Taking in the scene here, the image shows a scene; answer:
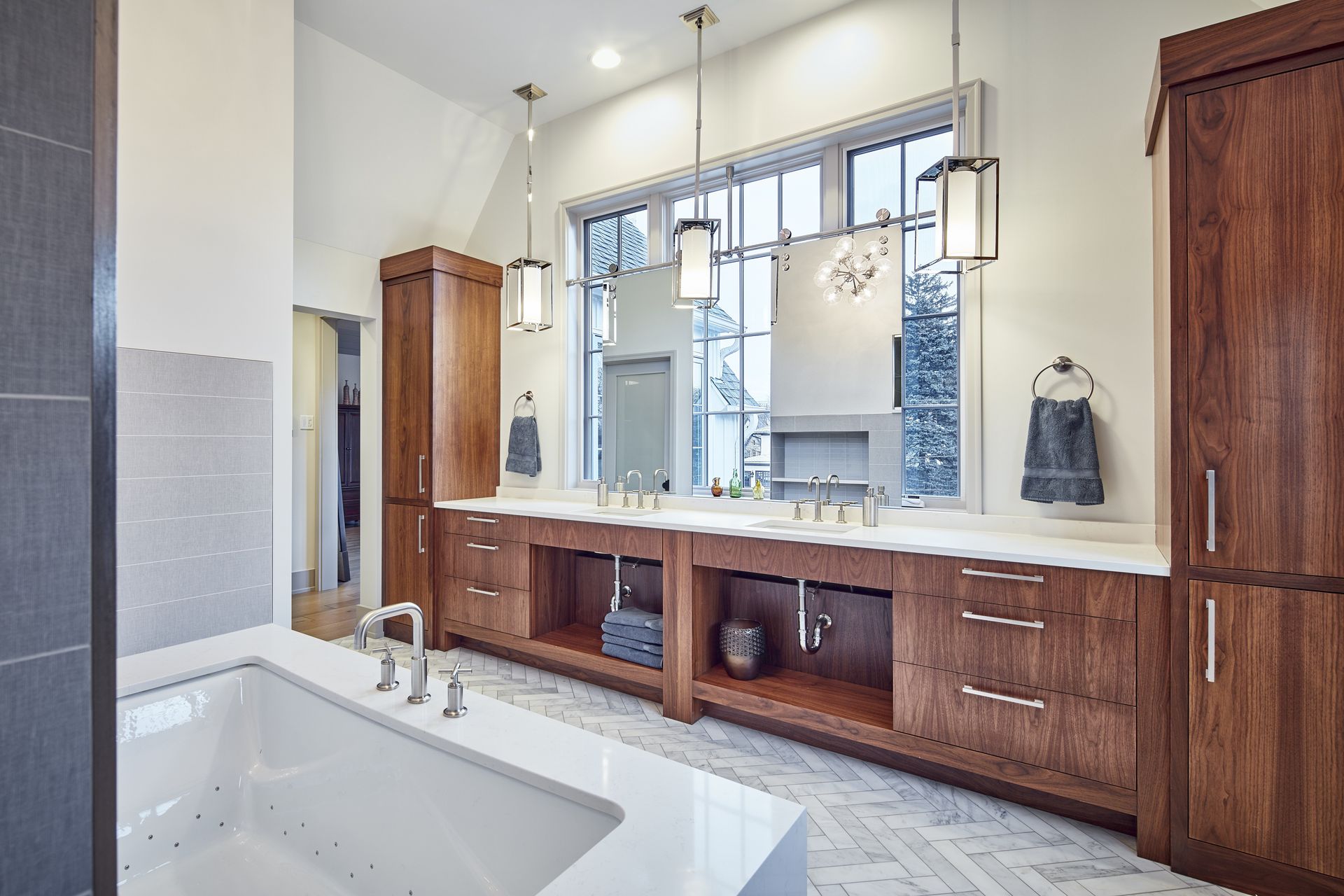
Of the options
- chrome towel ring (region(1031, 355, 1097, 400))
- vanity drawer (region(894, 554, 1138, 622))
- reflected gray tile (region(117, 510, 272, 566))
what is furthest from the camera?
reflected gray tile (region(117, 510, 272, 566))

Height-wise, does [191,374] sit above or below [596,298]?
below

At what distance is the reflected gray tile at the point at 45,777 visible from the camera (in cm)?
46

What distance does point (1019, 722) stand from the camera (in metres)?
1.99

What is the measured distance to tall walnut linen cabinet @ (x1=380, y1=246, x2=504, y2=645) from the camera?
3.66 metres

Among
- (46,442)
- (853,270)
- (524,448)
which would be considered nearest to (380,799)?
(46,442)

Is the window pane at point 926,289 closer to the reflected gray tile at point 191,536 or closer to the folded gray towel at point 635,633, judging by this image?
the folded gray towel at point 635,633

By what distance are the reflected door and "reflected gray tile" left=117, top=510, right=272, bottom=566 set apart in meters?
1.73

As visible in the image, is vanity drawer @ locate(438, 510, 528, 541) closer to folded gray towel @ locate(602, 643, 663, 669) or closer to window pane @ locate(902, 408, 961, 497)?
folded gray towel @ locate(602, 643, 663, 669)

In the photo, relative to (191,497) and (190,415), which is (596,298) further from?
(191,497)

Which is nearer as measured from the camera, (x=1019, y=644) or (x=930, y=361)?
(x=1019, y=644)

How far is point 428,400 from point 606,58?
2097mm

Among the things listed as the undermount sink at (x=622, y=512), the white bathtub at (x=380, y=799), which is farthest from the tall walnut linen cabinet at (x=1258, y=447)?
the undermount sink at (x=622, y=512)

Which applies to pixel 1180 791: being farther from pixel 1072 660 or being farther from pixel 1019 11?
pixel 1019 11

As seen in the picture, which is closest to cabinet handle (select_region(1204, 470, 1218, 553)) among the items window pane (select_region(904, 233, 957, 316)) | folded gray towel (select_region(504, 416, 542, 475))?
window pane (select_region(904, 233, 957, 316))
